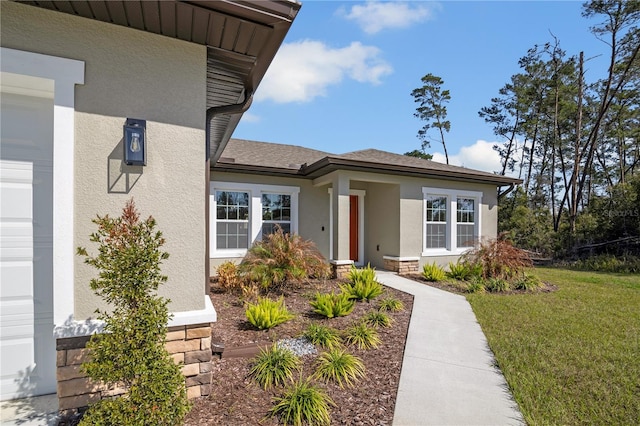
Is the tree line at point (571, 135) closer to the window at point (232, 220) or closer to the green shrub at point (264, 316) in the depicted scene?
the window at point (232, 220)

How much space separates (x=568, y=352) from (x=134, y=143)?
608 cm

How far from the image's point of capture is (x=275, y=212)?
1010 cm

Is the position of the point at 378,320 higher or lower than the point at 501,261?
lower

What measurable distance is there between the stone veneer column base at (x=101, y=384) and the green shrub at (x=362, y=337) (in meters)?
2.10

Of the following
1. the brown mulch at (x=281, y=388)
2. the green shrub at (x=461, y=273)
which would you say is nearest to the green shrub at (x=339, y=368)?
the brown mulch at (x=281, y=388)

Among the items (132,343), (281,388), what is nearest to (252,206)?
(281,388)

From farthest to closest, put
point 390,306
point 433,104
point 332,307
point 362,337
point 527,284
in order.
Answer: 1. point 433,104
2. point 527,284
3. point 390,306
4. point 332,307
5. point 362,337

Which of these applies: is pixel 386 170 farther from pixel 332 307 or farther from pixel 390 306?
pixel 332 307

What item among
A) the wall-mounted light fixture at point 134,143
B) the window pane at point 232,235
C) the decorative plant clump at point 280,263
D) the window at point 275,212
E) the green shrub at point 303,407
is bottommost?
the green shrub at point 303,407

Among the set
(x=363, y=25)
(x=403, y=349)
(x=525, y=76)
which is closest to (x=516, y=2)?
(x=363, y=25)

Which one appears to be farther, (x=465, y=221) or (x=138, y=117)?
(x=465, y=221)

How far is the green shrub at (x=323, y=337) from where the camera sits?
434 centimetres

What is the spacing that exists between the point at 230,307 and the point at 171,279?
11.0ft

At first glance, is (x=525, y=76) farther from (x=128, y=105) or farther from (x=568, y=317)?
(x=128, y=105)
